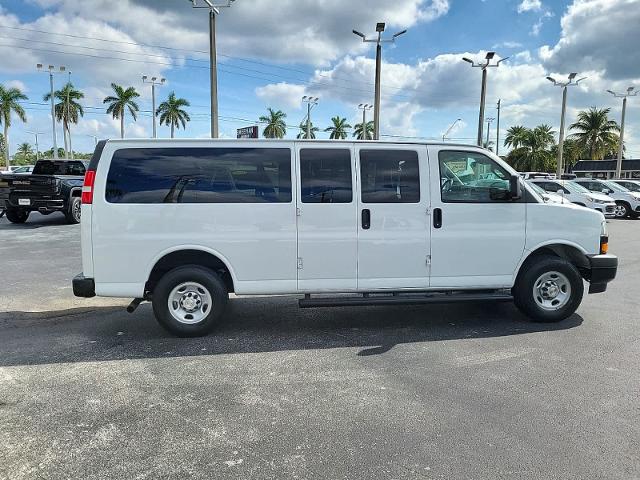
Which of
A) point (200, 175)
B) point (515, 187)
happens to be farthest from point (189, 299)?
point (515, 187)

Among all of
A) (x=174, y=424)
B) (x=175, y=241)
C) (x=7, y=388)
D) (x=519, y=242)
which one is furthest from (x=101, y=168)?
(x=519, y=242)

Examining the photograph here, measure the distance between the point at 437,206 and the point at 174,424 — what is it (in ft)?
11.8

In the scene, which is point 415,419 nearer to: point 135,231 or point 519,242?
point 519,242

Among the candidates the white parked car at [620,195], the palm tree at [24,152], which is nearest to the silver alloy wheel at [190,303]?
the white parked car at [620,195]

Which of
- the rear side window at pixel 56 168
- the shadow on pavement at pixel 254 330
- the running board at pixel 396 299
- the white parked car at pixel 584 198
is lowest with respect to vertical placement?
the shadow on pavement at pixel 254 330

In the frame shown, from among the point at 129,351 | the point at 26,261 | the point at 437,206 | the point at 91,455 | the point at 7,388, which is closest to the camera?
the point at 91,455

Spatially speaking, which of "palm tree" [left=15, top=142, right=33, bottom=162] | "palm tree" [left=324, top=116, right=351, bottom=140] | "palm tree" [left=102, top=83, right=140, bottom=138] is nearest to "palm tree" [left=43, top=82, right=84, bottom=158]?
"palm tree" [left=102, top=83, right=140, bottom=138]

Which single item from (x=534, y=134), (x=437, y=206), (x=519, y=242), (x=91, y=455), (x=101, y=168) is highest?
(x=534, y=134)

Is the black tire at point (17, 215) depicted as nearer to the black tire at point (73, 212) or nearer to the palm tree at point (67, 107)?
the black tire at point (73, 212)

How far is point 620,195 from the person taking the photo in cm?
2178

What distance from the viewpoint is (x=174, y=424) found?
11.8ft

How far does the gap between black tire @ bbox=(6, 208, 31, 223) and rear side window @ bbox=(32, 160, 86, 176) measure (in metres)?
1.78

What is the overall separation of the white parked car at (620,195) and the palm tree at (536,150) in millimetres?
52843

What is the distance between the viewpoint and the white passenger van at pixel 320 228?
5.33 m
